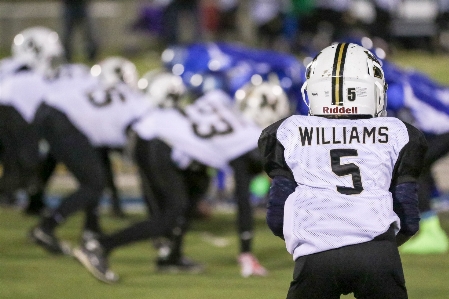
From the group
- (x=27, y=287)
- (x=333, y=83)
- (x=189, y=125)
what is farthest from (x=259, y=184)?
(x=333, y=83)

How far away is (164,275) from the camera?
277 inches

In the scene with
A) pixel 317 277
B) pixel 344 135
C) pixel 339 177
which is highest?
pixel 344 135

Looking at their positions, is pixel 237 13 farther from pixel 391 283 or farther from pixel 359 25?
pixel 391 283

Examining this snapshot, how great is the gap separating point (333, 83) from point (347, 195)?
44 cm

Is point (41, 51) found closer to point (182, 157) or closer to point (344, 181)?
point (182, 157)

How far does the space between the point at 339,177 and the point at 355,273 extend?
1.18 feet

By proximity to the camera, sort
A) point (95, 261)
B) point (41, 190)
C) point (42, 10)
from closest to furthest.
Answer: point (95, 261)
point (41, 190)
point (42, 10)

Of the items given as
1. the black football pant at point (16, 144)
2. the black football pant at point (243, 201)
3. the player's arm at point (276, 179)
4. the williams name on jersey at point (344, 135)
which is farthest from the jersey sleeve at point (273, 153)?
the black football pant at point (16, 144)

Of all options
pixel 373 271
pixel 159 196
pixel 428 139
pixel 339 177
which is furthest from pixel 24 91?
Answer: pixel 373 271

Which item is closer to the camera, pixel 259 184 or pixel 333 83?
pixel 333 83

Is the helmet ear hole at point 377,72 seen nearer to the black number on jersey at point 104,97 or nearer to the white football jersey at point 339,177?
the white football jersey at point 339,177

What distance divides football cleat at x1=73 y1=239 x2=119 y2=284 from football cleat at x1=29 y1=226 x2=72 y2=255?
927 mm

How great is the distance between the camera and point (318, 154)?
375cm

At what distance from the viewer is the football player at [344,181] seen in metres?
3.62
